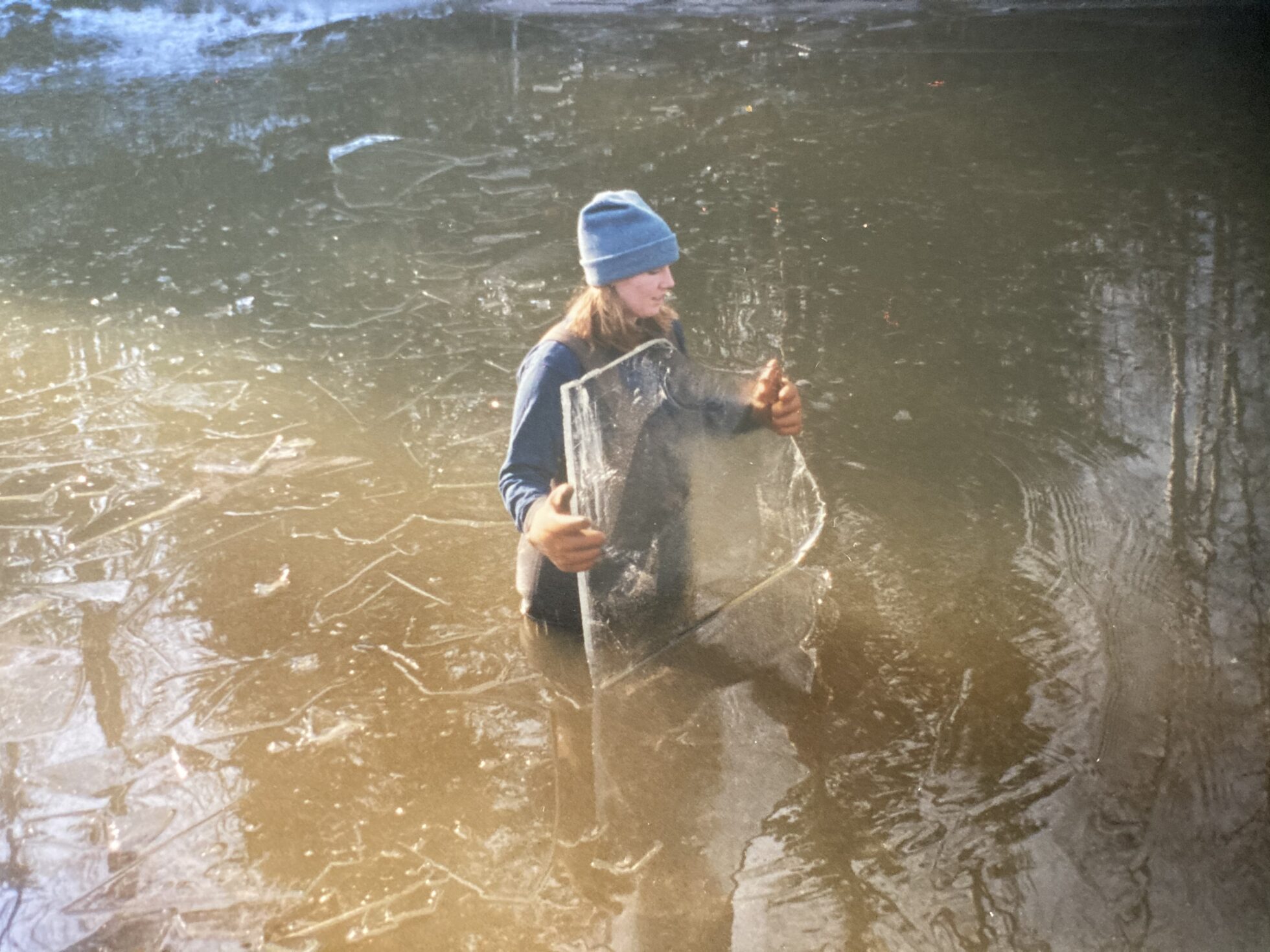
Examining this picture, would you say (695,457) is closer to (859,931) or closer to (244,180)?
(859,931)

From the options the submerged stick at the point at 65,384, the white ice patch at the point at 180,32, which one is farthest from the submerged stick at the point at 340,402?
the white ice patch at the point at 180,32

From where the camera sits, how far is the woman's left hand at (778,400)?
2775mm

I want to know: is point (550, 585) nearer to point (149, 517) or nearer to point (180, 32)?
point (149, 517)

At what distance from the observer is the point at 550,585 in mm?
2928

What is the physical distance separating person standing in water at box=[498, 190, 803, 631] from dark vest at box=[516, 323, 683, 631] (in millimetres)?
→ 12

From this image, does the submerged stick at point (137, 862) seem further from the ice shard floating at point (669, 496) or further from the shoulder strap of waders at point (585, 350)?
the shoulder strap of waders at point (585, 350)

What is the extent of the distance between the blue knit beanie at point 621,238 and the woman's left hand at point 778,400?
16.1 inches

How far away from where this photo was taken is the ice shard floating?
8.61ft

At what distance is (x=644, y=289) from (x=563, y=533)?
1.98 ft

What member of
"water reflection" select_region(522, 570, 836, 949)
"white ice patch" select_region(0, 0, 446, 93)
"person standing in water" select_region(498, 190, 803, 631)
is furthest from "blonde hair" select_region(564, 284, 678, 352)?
"white ice patch" select_region(0, 0, 446, 93)

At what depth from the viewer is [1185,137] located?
21.7ft

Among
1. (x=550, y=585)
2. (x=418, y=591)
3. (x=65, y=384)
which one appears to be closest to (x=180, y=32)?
(x=65, y=384)

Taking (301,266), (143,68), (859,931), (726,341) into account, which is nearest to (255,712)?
(859,931)

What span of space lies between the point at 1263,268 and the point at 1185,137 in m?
1.91
